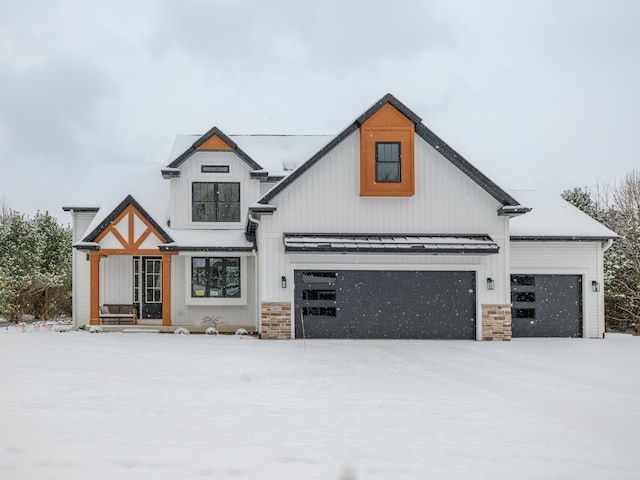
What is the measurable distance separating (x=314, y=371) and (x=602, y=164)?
106 metres

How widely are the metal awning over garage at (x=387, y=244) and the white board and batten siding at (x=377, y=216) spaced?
0.80ft

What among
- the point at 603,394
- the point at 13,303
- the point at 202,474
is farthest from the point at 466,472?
the point at 13,303

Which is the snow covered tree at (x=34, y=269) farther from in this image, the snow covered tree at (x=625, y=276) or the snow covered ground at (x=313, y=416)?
the snow covered tree at (x=625, y=276)

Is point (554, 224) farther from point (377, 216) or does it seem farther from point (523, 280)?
point (377, 216)

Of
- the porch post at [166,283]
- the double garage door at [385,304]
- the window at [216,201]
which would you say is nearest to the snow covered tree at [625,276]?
the double garage door at [385,304]

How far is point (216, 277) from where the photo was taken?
67.9 ft

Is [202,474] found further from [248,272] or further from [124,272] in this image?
[124,272]

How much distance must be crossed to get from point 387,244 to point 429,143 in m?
3.29

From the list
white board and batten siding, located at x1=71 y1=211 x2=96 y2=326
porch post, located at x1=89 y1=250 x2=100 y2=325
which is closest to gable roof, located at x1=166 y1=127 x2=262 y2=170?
porch post, located at x1=89 y1=250 x2=100 y2=325

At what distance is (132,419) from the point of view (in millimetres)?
7156

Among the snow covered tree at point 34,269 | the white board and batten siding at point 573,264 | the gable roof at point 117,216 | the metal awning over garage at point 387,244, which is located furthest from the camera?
the snow covered tree at point 34,269

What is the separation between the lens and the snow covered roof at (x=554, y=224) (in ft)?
61.7

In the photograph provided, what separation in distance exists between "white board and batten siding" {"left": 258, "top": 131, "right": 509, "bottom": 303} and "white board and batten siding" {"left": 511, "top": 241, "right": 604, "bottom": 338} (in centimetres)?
140

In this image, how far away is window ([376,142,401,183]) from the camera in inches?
693
